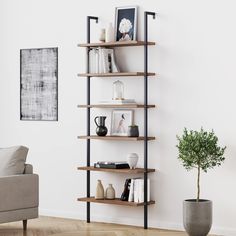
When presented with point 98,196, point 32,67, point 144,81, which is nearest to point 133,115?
point 144,81

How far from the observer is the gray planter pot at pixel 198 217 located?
22.1 feet

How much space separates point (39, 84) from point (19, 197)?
1.72 m

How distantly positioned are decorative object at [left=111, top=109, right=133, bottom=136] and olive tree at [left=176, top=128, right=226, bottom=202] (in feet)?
2.95

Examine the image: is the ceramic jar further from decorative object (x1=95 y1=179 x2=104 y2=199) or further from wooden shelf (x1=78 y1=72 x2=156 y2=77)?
decorative object (x1=95 y1=179 x2=104 y2=199)

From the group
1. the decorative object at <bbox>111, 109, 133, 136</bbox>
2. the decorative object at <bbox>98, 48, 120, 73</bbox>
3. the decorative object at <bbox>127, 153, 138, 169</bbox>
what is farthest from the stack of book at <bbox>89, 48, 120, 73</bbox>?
the decorative object at <bbox>127, 153, 138, 169</bbox>

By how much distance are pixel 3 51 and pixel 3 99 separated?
0.58 metres

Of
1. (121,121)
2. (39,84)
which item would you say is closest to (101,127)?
(121,121)

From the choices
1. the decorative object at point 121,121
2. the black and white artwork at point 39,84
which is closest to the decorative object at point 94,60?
the decorative object at point 121,121

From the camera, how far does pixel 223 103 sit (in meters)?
7.08

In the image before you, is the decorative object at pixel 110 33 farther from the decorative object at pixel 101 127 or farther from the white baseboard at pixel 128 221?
the white baseboard at pixel 128 221

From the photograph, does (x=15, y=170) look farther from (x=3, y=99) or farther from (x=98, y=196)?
(x=3, y=99)

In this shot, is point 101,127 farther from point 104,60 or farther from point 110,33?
point 110,33

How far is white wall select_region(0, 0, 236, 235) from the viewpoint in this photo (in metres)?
7.10

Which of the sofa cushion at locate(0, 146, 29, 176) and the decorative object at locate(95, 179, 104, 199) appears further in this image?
the decorative object at locate(95, 179, 104, 199)
